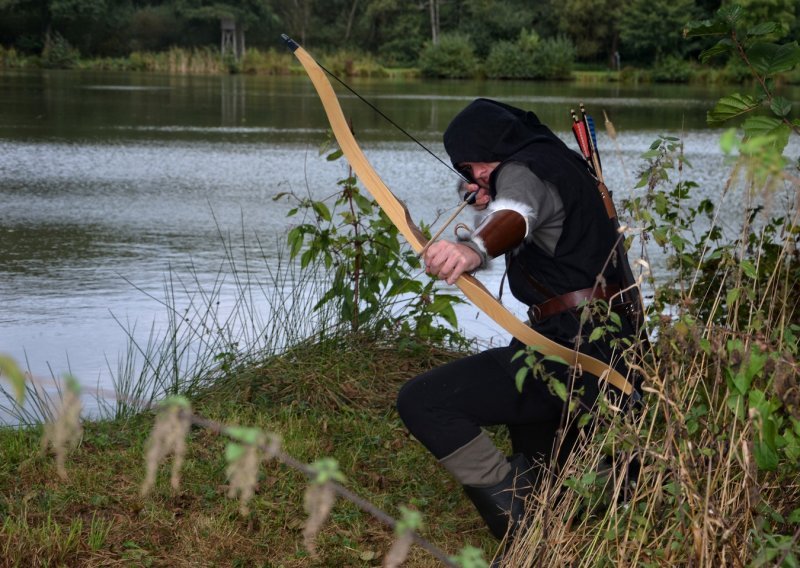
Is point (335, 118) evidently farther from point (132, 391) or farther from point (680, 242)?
point (132, 391)

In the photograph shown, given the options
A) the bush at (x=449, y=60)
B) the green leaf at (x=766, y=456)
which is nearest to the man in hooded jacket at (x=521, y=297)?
the green leaf at (x=766, y=456)

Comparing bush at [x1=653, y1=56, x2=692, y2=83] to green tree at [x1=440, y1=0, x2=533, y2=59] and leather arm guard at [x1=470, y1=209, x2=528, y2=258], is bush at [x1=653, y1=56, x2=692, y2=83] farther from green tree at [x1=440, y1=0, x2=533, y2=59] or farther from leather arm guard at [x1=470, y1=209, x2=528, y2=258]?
leather arm guard at [x1=470, y1=209, x2=528, y2=258]

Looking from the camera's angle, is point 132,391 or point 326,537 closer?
point 326,537

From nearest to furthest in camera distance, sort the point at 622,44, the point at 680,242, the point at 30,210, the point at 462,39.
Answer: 1. the point at 680,242
2. the point at 30,210
3. the point at 462,39
4. the point at 622,44

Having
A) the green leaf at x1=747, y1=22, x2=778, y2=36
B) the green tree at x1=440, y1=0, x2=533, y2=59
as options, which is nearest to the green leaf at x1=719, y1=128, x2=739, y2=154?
the green leaf at x1=747, y1=22, x2=778, y2=36

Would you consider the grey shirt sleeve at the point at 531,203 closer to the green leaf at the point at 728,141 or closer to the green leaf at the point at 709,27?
the green leaf at the point at 709,27

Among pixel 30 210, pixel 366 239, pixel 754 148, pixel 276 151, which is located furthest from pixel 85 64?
pixel 754 148

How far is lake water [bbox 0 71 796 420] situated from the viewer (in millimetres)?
6203

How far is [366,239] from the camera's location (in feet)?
15.7

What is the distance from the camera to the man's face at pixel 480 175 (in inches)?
130

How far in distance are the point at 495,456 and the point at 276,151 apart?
11373mm

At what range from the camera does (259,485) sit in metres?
3.80

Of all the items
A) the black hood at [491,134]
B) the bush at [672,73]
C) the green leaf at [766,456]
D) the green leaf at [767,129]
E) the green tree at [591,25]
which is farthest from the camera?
the green tree at [591,25]

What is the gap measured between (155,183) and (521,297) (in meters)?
8.63
